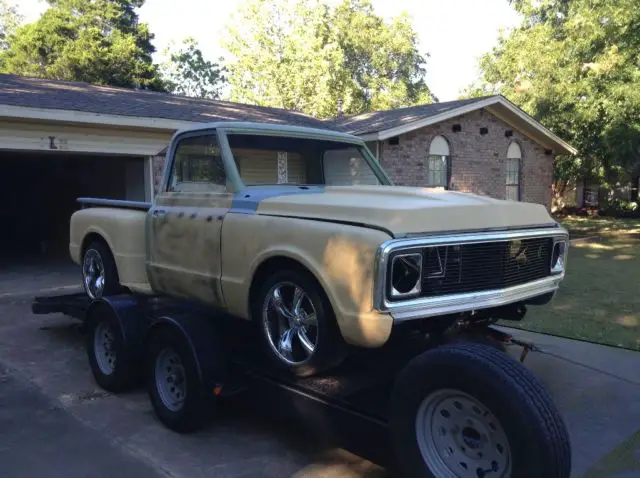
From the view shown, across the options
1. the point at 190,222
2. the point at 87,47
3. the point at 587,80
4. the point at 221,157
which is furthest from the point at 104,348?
the point at 87,47

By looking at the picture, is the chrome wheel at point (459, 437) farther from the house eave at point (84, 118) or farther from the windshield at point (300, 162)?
the house eave at point (84, 118)

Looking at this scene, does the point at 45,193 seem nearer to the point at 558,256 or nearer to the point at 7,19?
the point at 558,256

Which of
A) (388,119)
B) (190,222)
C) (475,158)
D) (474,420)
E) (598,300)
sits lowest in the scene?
(598,300)

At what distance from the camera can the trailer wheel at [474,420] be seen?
8.42 feet

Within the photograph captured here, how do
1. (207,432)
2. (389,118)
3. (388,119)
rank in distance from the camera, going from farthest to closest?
(389,118)
(388,119)
(207,432)

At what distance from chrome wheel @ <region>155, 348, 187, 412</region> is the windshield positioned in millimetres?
1413

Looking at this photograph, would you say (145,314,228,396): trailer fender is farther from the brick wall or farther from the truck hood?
the brick wall

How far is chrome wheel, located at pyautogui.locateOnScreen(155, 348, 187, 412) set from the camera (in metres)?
4.23

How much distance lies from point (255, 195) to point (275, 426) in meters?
1.73

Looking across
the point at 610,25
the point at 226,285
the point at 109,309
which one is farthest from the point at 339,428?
the point at 610,25

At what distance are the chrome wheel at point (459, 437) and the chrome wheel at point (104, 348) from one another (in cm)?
A: 306

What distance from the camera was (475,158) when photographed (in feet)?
57.6

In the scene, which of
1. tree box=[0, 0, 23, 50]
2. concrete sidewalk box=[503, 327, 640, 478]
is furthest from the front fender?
tree box=[0, 0, 23, 50]

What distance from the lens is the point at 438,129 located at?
16.5 meters
